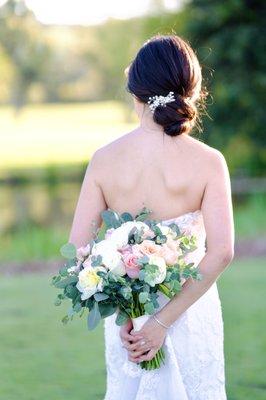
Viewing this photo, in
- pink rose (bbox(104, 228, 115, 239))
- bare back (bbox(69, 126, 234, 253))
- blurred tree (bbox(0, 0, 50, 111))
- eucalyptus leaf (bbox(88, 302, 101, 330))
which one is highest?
blurred tree (bbox(0, 0, 50, 111))

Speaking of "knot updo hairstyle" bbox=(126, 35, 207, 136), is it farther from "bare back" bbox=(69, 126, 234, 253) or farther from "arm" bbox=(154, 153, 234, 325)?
"arm" bbox=(154, 153, 234, 325)

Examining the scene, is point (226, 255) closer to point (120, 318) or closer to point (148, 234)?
point (148, 234)

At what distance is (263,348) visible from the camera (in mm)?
6453

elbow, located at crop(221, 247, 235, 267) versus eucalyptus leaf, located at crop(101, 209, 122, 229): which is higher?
eucalyptus leaf, located at crop(101, 209, 122, 229)

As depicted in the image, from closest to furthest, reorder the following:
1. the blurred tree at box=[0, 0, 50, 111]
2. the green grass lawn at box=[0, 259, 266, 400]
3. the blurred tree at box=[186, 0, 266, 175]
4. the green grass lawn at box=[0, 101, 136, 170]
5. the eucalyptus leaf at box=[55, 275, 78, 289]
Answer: the eucalyptus leaf at box=[55, 275, 78, 289] → the green grass lawn at box=[0, 259, 266, 400] → the blurred tree at box=[186, 0, 266, 175] → the blurred tree at box=[0, 0, 50, 111] → the green grass lawn at box=[0, 101, 136, 170]

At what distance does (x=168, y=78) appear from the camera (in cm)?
322

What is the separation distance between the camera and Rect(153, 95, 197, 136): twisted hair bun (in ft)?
10.7

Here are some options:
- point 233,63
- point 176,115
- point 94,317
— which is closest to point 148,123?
point 176,115

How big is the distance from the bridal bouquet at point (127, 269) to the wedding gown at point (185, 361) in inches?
7.1

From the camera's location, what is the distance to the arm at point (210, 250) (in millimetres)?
3289

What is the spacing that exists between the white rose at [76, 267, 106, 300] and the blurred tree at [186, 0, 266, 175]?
754 inches

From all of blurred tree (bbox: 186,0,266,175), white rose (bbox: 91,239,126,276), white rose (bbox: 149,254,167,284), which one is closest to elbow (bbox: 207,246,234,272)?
white rose (bbox: 149,254,167,284)

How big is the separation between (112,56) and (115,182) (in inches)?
1869

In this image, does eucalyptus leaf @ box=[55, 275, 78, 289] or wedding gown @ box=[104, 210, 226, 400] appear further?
wedding gown @ box=[104, 210, 226, 400]
